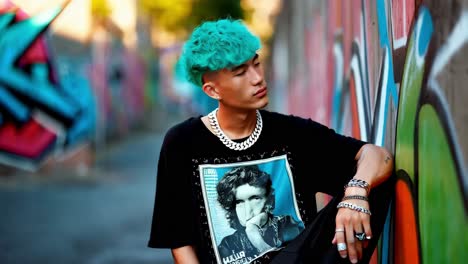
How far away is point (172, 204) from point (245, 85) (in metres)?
0.53

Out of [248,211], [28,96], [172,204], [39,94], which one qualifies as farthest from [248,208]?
[39,94]

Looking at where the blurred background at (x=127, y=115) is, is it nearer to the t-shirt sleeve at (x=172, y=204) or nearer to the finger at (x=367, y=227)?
the finger at (x=367, y=227)

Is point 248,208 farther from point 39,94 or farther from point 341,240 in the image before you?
point 39,94

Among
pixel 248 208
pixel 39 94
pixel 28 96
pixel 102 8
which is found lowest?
pixel 248 208

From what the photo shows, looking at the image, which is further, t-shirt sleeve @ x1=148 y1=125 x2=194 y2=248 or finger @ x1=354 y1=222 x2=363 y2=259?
t-shirt sleeve @ x1=148 y1=125 x2=194 y2=248

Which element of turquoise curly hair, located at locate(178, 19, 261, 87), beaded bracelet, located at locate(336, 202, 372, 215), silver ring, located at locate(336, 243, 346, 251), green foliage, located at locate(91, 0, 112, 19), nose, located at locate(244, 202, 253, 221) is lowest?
silver ring, located at locate(336, 243, 346, 251)

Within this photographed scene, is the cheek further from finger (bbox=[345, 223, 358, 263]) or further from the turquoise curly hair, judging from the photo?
the turquoise curly hair

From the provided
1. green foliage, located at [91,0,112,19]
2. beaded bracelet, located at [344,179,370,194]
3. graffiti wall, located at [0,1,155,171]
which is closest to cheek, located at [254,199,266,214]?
beaded bracelet, located at [344,179,370,194]

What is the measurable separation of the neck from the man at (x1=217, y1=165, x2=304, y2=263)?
14 cm

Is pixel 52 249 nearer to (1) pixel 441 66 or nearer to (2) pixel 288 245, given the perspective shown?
(2) pixel 288 245

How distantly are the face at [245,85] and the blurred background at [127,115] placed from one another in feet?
1.74

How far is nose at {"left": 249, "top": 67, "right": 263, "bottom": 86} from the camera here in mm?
2686

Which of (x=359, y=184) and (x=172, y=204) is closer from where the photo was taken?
(x=359, y=184)

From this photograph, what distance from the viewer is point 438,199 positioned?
2328 millimetres
